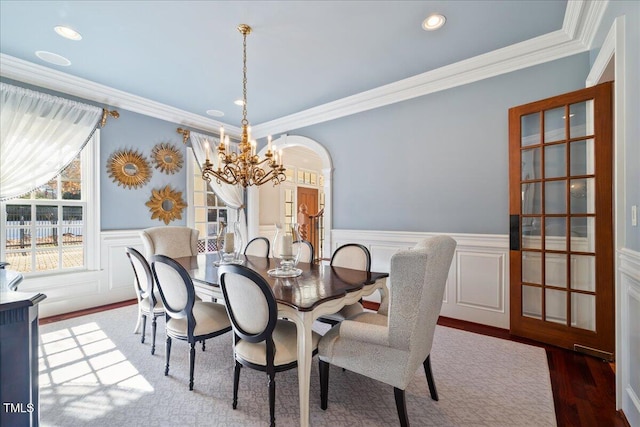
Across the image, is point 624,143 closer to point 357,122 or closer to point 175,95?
point 357,122

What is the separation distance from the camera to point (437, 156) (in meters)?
3.51

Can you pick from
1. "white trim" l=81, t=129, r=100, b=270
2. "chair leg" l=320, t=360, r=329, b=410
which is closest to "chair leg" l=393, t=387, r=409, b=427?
"chair leg" l=320, t=360, r=329, b=410

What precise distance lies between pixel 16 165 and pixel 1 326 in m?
3.07

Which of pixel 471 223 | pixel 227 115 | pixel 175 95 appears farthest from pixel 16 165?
pixel 471 223

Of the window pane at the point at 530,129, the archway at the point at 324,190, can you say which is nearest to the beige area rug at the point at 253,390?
the window pane at the point at 530,129

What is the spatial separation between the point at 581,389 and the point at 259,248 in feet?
9.80

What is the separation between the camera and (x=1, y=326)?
108 centimetres

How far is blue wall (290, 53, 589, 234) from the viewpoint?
10.1 ft

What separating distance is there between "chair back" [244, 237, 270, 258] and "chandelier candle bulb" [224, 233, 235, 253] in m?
0.62

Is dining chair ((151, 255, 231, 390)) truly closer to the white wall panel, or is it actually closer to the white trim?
the white trim

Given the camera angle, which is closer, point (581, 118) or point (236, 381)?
point (236, 381)

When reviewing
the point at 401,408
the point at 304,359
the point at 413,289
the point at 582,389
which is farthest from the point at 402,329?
the point at 582,389

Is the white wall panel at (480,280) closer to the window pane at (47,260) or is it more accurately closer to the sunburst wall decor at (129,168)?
the sunburst wall decor at (129,168)

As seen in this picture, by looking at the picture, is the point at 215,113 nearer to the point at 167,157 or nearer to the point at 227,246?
the point at 167,157
